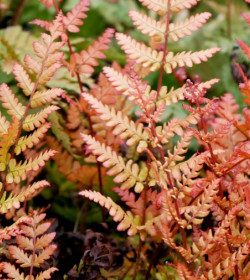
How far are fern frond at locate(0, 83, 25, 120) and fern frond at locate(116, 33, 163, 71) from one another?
0.19m

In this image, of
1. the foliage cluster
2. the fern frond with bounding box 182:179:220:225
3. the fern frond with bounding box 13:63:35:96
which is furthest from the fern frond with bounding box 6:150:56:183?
the fern frond with bounding box 182:179:220:225

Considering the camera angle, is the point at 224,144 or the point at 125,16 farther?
the point at 125,16

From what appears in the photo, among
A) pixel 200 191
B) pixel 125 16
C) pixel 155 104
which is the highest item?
pixel 155 104

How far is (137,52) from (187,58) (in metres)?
0.08

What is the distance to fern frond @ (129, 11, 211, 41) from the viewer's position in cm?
66

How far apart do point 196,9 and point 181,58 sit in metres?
1.35

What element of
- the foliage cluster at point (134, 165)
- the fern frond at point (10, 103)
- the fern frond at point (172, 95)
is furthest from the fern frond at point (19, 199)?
the fern frond at point (172, 95)

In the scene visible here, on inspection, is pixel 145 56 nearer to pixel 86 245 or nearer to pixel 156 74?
pixel 86 245

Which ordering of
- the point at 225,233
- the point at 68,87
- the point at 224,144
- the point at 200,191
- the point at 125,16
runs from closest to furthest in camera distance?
the point at 225,233 < the point at 200,191 < the point at 224,144 < the point at 68,87 < the point at 125,16

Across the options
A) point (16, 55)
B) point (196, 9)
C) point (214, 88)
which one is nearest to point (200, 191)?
point (16, 55)

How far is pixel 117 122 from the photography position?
2.11 feet

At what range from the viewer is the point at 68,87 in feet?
3.29

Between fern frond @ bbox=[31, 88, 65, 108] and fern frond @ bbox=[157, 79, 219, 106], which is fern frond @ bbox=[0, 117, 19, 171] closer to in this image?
fern frond @ bbox=[31, 88, 65, 108]

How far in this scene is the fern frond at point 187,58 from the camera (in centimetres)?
65
